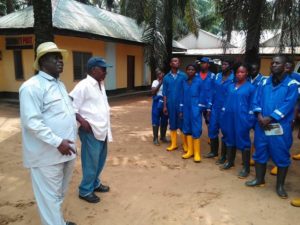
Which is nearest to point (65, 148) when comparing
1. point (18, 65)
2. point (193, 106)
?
point (193, 106)

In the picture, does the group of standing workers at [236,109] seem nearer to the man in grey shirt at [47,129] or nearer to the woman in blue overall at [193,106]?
the woman in blue overall at [193,106]

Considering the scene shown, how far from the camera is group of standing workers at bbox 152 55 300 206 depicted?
4.04 metres

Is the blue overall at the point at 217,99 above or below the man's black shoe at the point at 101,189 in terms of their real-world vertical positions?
above

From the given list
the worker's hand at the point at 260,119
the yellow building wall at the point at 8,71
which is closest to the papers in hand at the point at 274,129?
→ the worker's hand at the point at 260,119

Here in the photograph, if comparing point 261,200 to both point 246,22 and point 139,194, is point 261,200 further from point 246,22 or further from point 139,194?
point 246,22

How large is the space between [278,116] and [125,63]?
13755 mm

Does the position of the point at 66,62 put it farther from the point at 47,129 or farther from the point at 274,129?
the point at 47,129

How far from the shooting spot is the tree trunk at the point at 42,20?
751cm

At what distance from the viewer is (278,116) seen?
13.0ft

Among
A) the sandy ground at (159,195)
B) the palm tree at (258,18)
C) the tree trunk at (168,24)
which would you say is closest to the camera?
the sandy ground at (159,195)

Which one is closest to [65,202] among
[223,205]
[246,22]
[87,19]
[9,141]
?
[223,205]

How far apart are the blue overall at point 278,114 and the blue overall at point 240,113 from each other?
1.52 ft

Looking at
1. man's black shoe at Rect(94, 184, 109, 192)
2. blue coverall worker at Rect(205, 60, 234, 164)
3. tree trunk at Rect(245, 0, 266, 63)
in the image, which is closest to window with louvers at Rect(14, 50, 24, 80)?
tree trunk at Rect(245, 0, 266, 63)

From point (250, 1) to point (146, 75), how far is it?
1240cm
